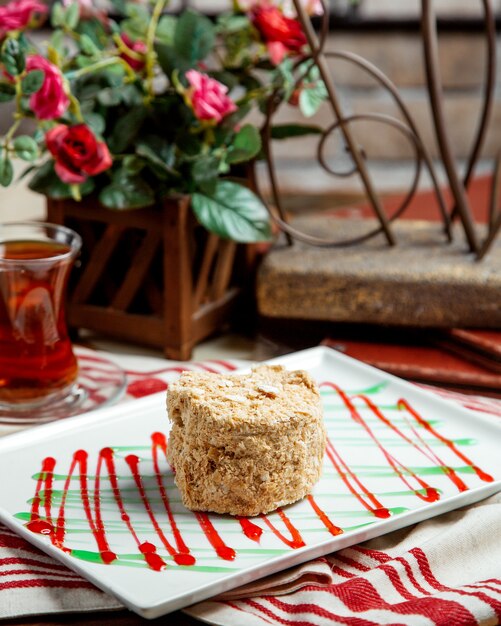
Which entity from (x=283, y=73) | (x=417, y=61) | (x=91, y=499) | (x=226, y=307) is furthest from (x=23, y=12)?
(x=417, y=61)

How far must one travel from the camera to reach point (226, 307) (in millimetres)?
1259

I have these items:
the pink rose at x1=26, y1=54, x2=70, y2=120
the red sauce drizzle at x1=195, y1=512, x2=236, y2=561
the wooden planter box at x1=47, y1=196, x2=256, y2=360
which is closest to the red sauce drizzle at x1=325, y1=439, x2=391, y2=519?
the red sauce drizzle at x1=195, y1=512, x2=236, y2=561

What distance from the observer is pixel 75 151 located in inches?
40.3

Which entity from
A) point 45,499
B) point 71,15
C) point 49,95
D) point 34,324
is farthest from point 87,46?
point 45,499

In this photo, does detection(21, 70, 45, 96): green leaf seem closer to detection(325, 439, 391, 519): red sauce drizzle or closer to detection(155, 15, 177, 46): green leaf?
detection(155, 15, 177, 46): green leaf

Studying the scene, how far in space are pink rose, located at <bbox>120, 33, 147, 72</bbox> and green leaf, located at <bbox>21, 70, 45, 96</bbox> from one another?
194 mm

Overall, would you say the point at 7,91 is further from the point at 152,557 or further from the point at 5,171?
the point at 152,557

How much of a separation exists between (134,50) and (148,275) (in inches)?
10.7

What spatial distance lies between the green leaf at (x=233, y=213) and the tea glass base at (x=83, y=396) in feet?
0.65

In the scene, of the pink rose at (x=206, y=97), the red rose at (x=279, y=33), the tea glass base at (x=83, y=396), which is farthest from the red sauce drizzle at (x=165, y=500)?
the red rose at (x=279, y=33)

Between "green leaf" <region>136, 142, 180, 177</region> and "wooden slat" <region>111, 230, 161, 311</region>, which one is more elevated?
"green leaf" <region>136, 142, 180, 177</region>

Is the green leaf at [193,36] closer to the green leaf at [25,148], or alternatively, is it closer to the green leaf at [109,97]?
the green leaf at [109,97]

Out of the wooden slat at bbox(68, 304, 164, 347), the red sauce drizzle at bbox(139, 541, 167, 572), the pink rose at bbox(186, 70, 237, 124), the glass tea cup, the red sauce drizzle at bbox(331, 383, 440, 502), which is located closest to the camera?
the red sauce drizzle at bbox(139, 541, 167, 572)

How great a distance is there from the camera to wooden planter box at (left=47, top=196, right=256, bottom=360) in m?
1.12
